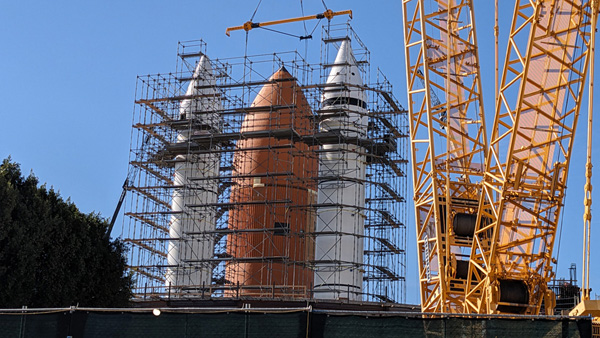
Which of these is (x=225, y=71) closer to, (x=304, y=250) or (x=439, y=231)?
(x=304, y=250)

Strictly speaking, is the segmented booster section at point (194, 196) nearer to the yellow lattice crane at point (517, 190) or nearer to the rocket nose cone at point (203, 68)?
the rocket nose cone at point (203, 68)

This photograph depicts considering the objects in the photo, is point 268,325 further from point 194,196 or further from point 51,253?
point 194,196

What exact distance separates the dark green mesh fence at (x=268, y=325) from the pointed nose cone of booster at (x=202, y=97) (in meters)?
42.0

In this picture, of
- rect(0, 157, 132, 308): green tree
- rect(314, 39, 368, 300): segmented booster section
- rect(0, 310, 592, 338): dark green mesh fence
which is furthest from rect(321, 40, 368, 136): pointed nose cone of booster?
rect(0, 310, 592, 338): dark green mesh fence

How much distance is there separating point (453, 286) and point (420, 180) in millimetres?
5264

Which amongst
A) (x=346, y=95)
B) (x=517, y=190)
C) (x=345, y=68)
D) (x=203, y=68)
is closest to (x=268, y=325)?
(x=517, y=190)

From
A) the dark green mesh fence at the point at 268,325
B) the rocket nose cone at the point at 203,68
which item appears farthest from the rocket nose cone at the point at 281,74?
the dark green mesh fence at the point at 268,325

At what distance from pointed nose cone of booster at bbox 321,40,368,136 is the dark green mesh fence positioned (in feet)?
129

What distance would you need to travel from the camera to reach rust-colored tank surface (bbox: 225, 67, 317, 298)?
176 ft

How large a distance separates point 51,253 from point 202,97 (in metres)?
23.5

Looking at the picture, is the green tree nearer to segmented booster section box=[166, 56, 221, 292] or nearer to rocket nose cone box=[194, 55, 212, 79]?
segmented booster section box=[166, 56, 221, 292]

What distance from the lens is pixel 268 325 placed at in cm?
1609

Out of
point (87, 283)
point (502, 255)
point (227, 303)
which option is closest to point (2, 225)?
point (87, 283)

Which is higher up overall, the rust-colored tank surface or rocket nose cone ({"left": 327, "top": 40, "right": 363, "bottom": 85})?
rocket nose cone ({"left": 327, "top": 40, "right": 363, "bottom": 85})
